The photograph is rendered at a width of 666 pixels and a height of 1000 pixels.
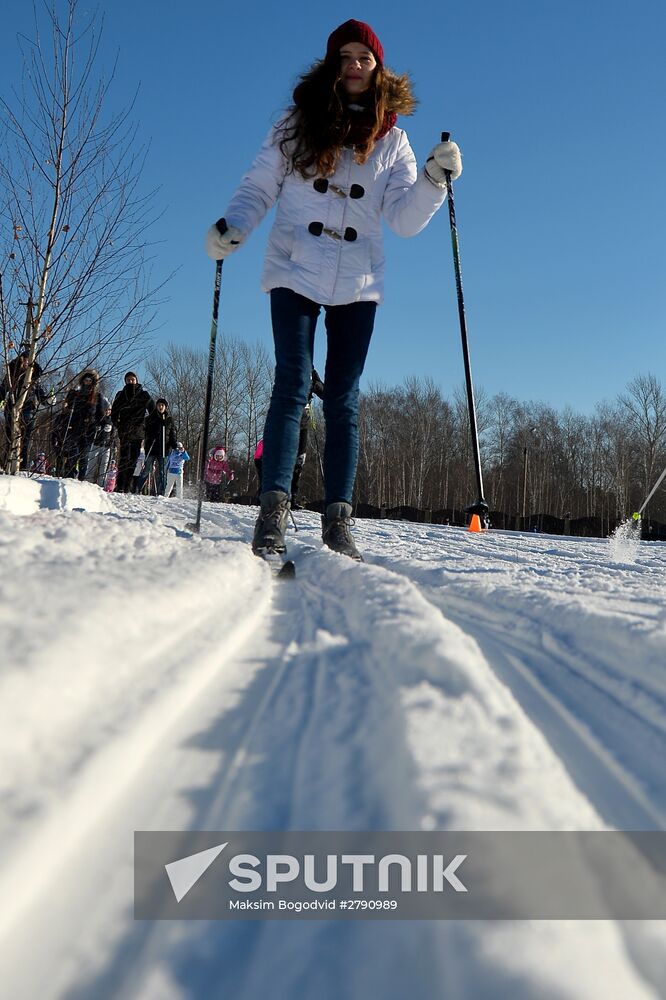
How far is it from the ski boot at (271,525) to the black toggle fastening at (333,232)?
3.57 ft

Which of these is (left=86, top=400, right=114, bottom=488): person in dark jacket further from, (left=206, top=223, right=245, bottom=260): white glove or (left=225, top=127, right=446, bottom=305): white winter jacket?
(left=225, top=127, right=446, bottom=305): white winter jacket

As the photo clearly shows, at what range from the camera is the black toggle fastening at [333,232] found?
252cm

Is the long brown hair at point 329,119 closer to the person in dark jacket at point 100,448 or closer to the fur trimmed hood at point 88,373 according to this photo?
the fur trimmed hood at point 88,373

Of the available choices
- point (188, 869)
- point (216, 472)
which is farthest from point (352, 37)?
point (216, 472)

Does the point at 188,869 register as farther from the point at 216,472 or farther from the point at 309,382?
the point at 216,472

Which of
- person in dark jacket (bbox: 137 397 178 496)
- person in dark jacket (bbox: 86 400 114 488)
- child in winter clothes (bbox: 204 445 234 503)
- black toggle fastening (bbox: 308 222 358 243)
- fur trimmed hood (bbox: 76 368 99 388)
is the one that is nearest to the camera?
black toggle fastening (bbox: 308 222 358 243)

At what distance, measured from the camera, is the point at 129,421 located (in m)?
9.08

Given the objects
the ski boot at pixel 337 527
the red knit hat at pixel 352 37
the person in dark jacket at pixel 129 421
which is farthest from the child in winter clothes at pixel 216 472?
the red knit hat at pixel 352 37

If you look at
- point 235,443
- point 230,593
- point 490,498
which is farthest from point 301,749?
point 490,498

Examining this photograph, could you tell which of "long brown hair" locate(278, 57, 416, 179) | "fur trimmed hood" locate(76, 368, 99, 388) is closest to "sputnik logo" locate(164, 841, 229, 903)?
"long brown hair" locate(278, 57, 416, 179)

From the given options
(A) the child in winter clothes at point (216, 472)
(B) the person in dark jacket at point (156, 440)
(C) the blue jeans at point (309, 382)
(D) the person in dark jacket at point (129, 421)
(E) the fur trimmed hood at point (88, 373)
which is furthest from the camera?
(A) the child in winter clothes at point (216, 472)

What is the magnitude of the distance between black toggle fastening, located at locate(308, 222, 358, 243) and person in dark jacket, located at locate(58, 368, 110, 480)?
10.7 feet

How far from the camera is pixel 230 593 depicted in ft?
4.22

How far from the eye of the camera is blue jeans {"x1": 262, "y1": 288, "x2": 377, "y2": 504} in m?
2.42
